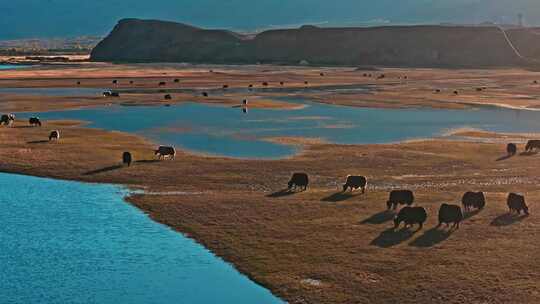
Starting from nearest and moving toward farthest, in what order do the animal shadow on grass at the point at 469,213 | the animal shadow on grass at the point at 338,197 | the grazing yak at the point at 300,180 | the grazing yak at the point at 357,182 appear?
the animal shadow on grass at the point at 469,213
the animal shadow on grass at the point at 338,197
the grazing yak at the point at 357,182
the grazing yak at the point at 300,180

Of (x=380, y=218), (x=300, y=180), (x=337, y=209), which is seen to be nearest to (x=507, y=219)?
(x=380, y=218)

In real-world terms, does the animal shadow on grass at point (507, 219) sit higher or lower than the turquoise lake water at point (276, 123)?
lower

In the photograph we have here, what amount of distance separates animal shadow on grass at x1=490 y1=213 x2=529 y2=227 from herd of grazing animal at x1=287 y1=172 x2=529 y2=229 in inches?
12.8

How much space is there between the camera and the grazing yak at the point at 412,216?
24.2 metres

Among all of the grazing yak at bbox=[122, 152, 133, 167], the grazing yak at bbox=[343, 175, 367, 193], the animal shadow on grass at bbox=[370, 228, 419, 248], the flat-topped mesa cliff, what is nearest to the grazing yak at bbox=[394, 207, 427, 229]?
the animal shadow on grass at bbox=[370, 228, 419, 248]

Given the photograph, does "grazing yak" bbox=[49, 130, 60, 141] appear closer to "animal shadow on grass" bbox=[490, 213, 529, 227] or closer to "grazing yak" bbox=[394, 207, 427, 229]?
"grazing yak" bbox=[394, 207, 427, 229]

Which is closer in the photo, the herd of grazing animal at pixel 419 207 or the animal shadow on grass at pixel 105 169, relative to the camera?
the herd of grazing animal at pixel 419 207

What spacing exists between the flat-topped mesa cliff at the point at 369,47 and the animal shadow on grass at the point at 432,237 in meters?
134

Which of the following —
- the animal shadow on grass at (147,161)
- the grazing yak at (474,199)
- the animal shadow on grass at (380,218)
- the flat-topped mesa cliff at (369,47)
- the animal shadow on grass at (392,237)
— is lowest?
the animal shadow on grass at (392,237)

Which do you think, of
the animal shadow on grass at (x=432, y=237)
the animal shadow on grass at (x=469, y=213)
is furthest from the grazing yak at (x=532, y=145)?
the animal shadow on grass at (x=432, y=237)

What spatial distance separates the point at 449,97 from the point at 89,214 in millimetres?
61878

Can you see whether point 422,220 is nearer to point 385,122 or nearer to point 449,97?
point 385,122

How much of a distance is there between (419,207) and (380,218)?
1910mm

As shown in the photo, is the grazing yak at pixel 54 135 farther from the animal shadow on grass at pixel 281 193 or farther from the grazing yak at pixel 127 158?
the animal shadow on grass at pixel 281 193
